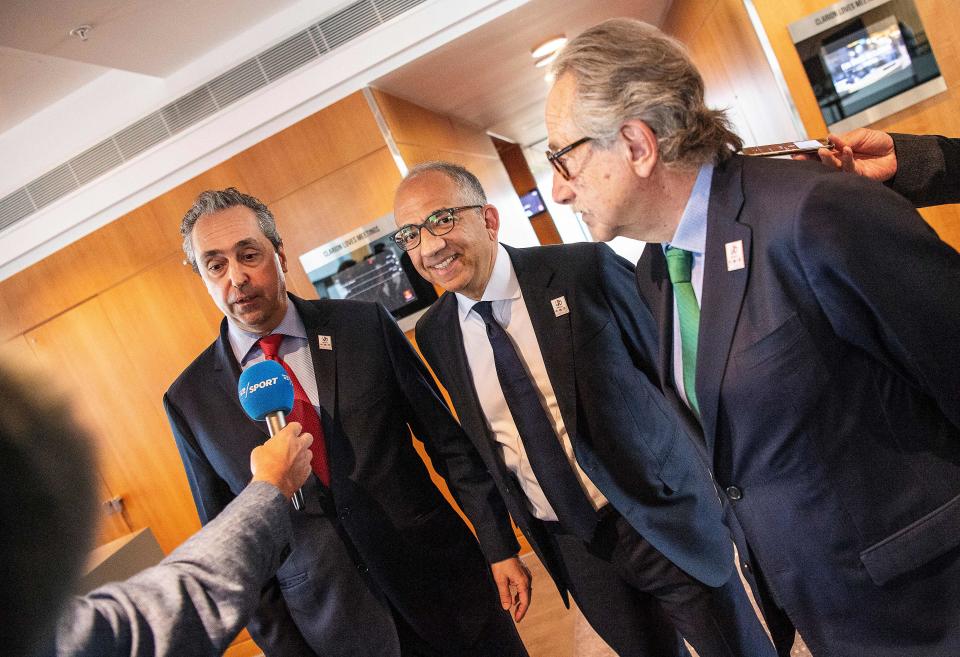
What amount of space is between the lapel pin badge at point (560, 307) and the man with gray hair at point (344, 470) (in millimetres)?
551

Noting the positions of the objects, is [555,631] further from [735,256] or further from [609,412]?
[735,256]

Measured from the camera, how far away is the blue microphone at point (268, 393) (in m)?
1.81

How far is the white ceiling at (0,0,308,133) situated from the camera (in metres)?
3.99

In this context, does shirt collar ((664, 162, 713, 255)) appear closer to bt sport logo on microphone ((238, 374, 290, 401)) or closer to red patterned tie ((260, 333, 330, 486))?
bt sport logo on microphone ((238, 374, 290, 401))

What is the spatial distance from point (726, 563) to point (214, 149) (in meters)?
4.59

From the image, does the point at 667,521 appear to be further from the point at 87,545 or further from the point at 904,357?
the point at 87,545

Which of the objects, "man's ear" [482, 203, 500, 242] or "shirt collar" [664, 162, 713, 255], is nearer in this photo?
"shirt collar" [664, 162, 713, 255]

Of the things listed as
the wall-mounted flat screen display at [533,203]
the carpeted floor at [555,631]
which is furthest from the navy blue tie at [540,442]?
the wall-mounted flat screen display at [533,203]

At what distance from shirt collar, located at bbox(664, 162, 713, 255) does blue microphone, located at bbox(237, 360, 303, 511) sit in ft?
3.48

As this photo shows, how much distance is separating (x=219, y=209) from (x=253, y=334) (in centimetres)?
42

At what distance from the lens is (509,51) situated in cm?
585

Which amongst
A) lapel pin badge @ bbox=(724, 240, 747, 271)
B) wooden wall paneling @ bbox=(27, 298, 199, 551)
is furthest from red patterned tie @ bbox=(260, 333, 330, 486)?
wooden wall paneling @ bbox=(27, 298, 199, 551)

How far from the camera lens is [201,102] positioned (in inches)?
203

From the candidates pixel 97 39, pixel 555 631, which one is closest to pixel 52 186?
pixel 97 39
